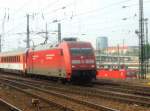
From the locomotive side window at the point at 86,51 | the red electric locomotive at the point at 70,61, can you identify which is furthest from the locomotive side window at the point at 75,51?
the locomotive side window at the point at 86,51

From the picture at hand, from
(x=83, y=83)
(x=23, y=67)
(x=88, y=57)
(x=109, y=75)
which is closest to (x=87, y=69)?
(x=88, y=57)

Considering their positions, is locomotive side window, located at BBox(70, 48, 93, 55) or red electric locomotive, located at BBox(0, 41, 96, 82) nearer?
red electric locomotive, located at BBox(0, 41, 96, 82)

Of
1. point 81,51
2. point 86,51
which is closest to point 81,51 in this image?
point 81,51

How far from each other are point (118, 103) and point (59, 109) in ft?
9.44

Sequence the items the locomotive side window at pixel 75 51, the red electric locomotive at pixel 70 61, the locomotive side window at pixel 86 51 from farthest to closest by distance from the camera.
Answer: the locomotive side window at pixel 86 51 < the locomotive side window at pixel 75 51 < the red electric locomotive at pixel 70 61

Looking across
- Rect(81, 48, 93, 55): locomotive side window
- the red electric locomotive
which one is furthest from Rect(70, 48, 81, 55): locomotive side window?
Rect(81, 48, 93, 55): locomotive side window

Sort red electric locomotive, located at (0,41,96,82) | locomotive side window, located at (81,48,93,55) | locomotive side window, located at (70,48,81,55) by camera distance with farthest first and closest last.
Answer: locomotive side window, located at (81,48,93,55) < locomotive side window, located at (70,48,81,55) < red electric locomotive, located at (0,41,96,82)

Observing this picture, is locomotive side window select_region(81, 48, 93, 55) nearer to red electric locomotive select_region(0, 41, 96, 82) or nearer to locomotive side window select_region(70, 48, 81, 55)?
red electric locomotive select_region(0, 41, 96, 82)

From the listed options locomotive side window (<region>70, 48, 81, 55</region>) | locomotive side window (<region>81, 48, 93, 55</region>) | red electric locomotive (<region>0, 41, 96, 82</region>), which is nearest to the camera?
red electric locomotive (<region>0, 41, 96, 82</region>)

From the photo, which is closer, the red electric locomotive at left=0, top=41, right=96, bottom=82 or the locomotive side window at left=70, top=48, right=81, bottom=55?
the red electric locomotive at left=0, top=41, right=96, bottom=82

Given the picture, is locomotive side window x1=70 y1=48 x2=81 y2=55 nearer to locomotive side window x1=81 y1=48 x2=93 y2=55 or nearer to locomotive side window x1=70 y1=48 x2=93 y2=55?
locomotive side window x1=70 y1=48 x2=93 y2=55

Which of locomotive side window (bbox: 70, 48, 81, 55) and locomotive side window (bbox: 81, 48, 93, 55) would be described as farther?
locomotive side window (bbox: 81, 48, 93, 55)

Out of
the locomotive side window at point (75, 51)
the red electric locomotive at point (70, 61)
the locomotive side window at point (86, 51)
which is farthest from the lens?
the locomotive side window at point (86, 51)

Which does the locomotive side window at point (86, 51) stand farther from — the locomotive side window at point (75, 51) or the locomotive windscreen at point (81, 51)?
the locomotive side window at point (75, 51)
